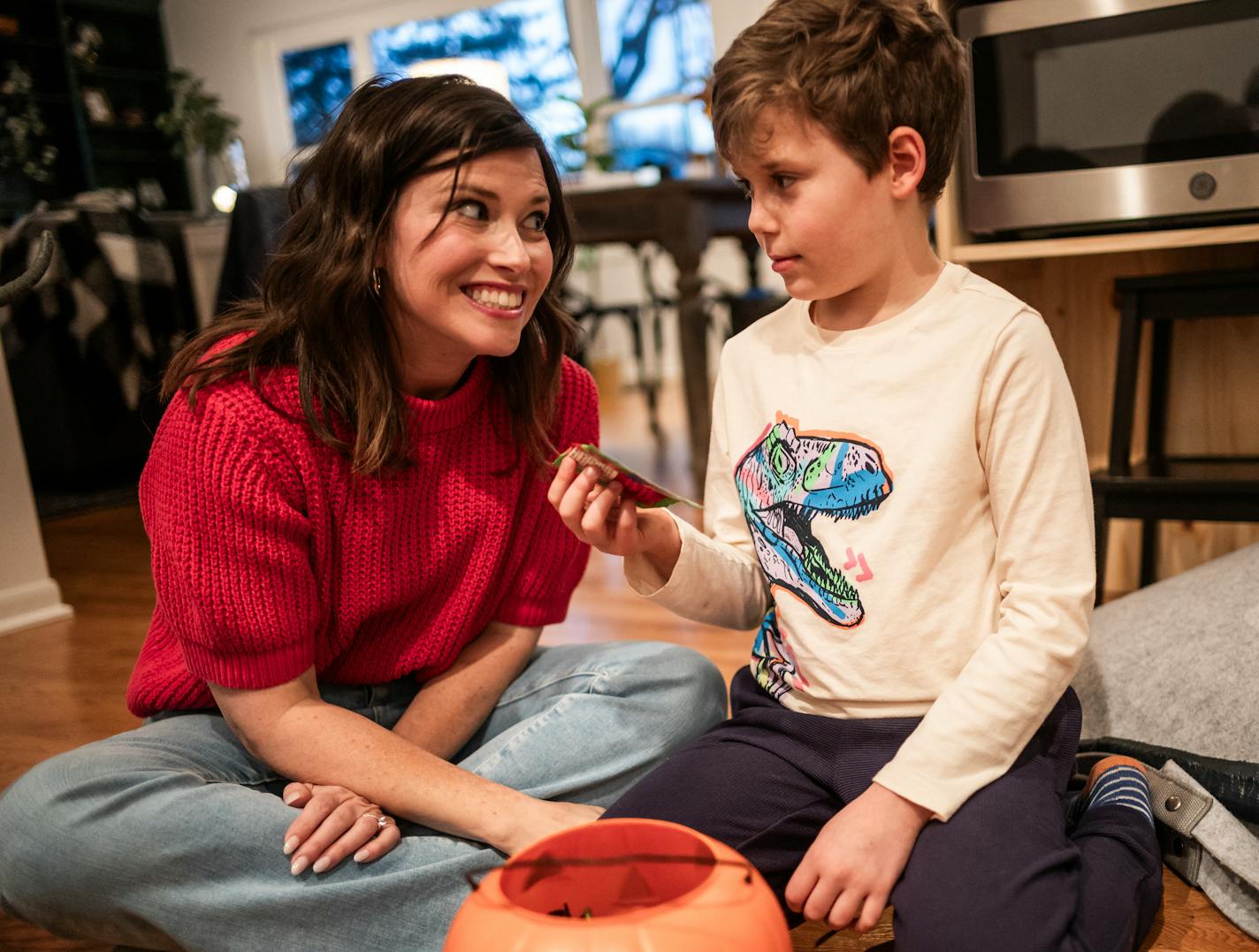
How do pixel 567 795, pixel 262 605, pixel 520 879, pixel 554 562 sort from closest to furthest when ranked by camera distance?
pixel 520 879, pixel 262 605, pixel 567 795, pixel 554 562

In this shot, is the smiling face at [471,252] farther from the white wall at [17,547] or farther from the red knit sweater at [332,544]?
the white wall at [17,547]

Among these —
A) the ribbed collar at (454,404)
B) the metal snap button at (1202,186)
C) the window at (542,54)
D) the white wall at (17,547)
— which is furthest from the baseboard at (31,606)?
the window at (542,54)

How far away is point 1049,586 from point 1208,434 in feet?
3.64

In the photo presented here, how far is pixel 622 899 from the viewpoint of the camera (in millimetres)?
640

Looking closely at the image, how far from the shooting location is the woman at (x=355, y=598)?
0.90 m

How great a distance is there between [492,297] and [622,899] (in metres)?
0.54

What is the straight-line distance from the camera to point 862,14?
2.75ft

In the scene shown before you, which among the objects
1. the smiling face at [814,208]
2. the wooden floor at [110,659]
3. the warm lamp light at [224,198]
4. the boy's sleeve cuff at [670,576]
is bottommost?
the wooden floor at [110,659]

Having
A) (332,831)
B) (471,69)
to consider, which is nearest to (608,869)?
(332,831)

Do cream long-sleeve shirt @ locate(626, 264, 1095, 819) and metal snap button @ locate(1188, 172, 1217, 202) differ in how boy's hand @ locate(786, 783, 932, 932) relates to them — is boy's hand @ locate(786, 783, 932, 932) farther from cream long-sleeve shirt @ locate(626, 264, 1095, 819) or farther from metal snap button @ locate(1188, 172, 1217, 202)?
metal snap button @ locate(1188, 172, 1217, 202)

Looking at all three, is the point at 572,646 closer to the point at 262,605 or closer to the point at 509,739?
the point at 509,739

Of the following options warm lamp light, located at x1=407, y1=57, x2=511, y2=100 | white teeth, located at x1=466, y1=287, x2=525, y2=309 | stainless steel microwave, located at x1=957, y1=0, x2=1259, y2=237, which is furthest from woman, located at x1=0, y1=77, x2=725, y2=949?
warm lamp light, located at x1=407, y1=57, x2=511, y2=100

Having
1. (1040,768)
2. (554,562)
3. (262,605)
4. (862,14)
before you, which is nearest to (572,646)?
(554,562)

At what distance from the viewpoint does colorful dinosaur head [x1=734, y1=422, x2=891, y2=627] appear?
34.3 inches
